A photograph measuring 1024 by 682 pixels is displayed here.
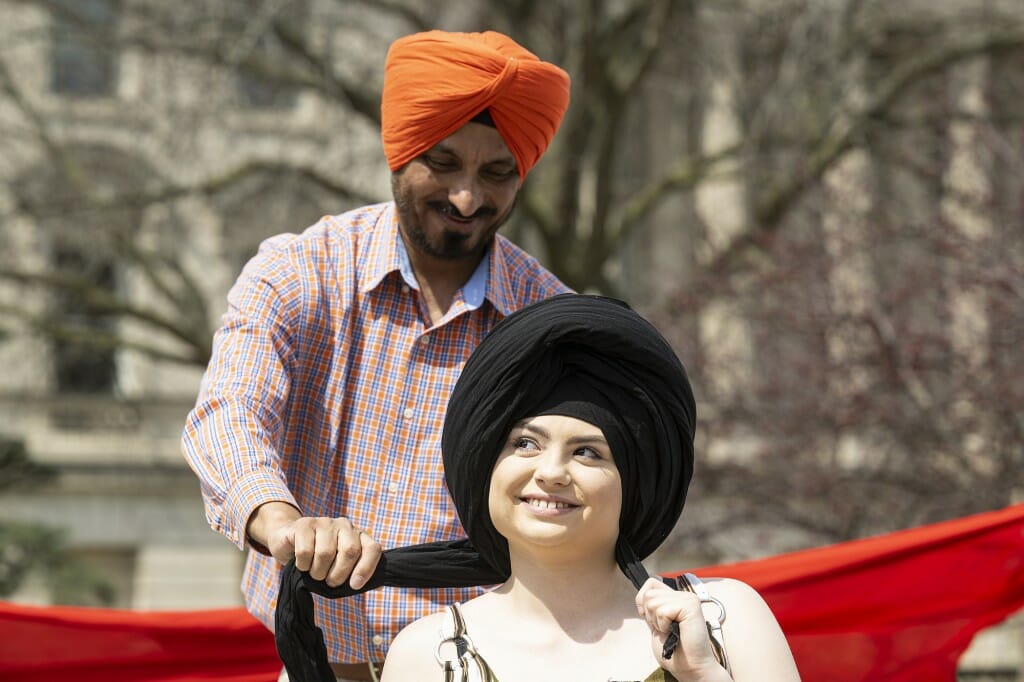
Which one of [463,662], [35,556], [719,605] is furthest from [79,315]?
[719,605]

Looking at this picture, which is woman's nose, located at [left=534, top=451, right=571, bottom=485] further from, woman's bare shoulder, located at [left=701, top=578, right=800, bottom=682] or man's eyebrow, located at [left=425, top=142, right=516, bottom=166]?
man's eyebrow, located at [left=425, top=142, right=516, bottom=166]

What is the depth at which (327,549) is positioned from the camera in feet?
7.99

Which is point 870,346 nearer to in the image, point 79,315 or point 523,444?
point 523,444

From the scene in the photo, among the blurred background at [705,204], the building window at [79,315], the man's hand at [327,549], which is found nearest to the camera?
the man's hand at [327,549]

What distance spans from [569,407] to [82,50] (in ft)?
34.8

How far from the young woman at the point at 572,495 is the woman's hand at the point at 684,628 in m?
0.09

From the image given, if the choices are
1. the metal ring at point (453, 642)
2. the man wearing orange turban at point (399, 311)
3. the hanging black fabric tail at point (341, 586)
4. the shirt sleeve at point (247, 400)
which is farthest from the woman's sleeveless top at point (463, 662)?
the man wearing orange turban at point (399, 311)

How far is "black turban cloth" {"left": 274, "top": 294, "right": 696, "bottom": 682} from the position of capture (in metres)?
2.67

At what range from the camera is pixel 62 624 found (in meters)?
3.89

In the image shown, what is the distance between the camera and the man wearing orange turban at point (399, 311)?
311 centimetres

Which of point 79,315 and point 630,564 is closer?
point 630,564

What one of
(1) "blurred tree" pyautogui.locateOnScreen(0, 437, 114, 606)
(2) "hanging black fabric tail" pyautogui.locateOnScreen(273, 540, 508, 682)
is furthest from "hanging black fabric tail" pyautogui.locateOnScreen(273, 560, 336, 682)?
(1) "blurred tree" pyautogui.locateOnScreen(0, 437, 114, 606)

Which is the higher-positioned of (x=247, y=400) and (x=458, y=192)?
(x=458, y=192)

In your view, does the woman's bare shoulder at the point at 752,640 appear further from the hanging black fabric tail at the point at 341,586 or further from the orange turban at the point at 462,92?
the orange turban at the point at 462,92
